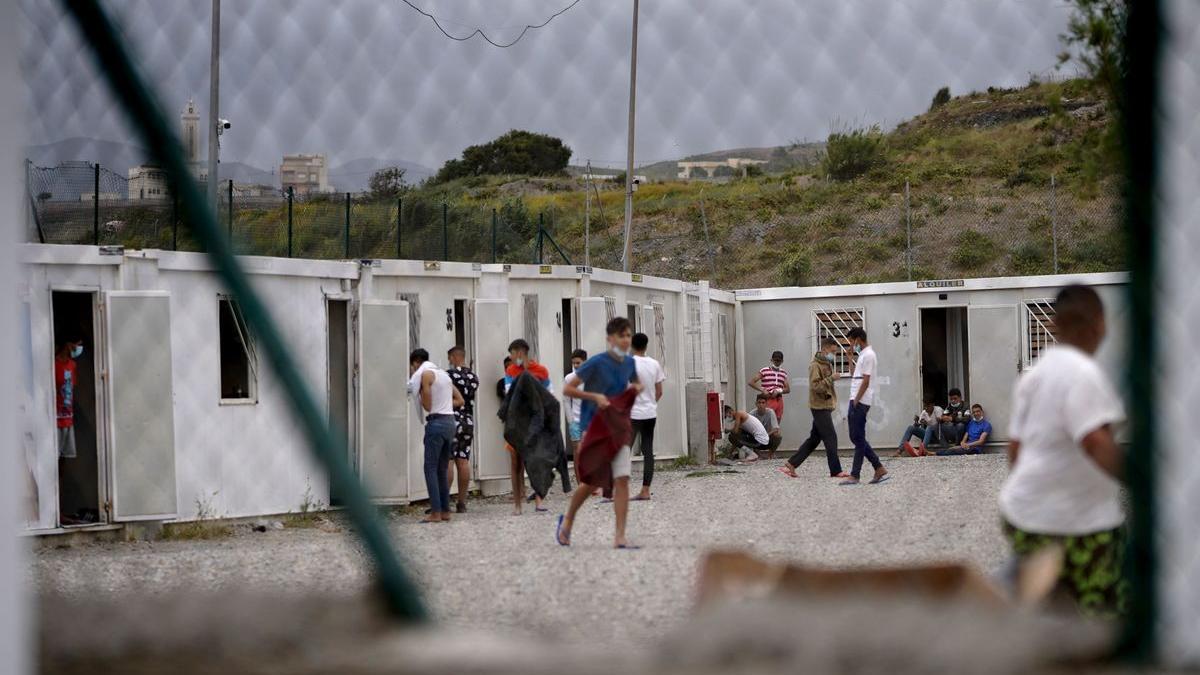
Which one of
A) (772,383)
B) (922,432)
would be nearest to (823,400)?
(772,383)

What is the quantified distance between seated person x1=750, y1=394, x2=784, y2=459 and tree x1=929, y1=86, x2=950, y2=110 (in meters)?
18.0

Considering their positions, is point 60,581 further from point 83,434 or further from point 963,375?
point 963,375

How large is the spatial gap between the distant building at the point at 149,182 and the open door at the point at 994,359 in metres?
17.6

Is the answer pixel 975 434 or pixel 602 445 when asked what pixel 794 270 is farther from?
pixel 602 445

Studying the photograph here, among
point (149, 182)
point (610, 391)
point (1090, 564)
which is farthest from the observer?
point (610, 391)

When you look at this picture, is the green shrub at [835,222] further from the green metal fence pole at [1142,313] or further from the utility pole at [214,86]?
the green metal fence pole at [1142,313]

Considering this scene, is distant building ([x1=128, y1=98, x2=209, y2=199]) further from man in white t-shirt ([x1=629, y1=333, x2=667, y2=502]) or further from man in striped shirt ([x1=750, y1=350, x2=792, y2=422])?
man in striped shirt ([x1=750, y1=350, x2=792, y2=422])

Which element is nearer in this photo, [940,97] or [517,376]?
[940,97]

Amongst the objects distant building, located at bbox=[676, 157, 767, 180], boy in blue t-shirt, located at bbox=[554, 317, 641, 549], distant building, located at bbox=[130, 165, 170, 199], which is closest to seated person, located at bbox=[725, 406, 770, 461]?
boy in blue t-shirt, located at bbox=[554, 317, 641, 549]

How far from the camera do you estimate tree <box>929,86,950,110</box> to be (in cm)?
338

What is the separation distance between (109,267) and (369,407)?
3.23m

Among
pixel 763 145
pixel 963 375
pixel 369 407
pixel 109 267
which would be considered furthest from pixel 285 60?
pixel 963 375

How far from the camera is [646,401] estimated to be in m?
13.5

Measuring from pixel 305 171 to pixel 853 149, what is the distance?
60.5 inches
